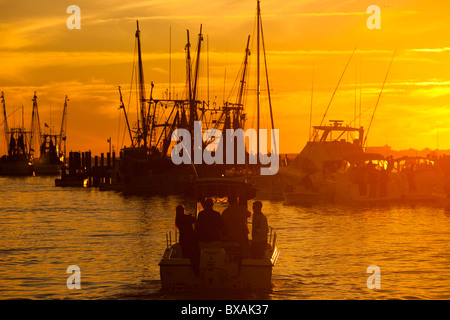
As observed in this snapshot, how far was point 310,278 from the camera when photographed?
24.8 meters

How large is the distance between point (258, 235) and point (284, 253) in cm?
1047

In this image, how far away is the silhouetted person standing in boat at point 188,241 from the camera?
1994 cm

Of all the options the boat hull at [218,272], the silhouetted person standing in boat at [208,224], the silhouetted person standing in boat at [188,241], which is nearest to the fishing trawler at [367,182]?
the boat hull at [218,272]

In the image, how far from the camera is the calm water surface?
2280cm

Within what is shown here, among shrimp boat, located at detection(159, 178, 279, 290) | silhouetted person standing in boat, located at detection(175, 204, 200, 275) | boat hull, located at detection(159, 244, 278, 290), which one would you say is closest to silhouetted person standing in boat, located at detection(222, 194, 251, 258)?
shrimp boat, located at detection(159, 178, 279, 290)

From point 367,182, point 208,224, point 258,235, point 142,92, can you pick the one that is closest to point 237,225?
point 258,235

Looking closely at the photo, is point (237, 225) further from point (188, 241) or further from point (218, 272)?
point (218, 272)

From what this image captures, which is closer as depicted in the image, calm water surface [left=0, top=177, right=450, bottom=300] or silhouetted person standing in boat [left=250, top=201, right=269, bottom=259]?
silhouetted person standing in boat [left=250, top=201, right=269, bottom=259]

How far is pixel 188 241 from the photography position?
65.7 feet

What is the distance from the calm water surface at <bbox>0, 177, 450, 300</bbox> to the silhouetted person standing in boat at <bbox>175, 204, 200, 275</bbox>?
2.85 ft

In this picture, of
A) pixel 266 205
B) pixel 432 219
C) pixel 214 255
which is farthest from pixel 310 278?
pixel 266 205

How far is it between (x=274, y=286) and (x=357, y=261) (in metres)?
7.24

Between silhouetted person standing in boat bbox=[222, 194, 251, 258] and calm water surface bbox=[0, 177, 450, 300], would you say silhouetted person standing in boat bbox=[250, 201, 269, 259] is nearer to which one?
silhouetted person standing in boat bbox=[222, 194, 251, 258]

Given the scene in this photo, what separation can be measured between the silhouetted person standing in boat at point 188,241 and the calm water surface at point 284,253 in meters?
0.87
